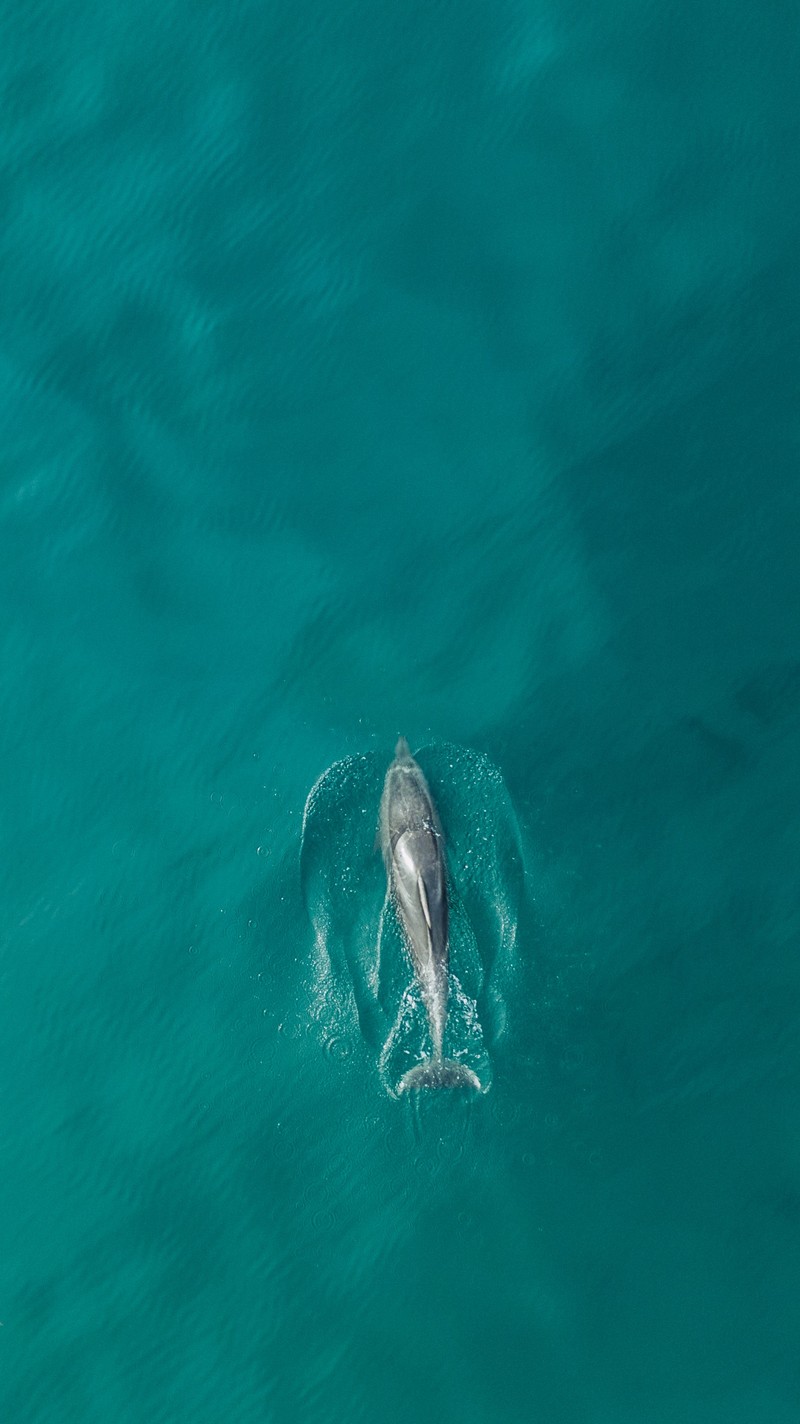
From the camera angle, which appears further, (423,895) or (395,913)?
(395,913)

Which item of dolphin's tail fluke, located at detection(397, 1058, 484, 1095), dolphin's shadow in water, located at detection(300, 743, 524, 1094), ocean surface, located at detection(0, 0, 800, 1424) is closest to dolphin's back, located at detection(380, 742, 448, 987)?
dolphin's shadow in water, located at detection(300, 743, 524, 1094)

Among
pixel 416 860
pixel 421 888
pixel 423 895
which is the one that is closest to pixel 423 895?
pixel 423 895

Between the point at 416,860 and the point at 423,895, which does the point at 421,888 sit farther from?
the point at 416,860

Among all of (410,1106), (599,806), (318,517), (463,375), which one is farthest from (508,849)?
(463,375)

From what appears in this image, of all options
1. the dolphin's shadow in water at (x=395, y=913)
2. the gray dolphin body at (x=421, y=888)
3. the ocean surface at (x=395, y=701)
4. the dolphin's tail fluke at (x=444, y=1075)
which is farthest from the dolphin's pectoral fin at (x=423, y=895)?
the dolphin's tail fluke at (x=444, y=1075)

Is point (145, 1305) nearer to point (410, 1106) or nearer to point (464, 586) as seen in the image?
point (410, 1106)

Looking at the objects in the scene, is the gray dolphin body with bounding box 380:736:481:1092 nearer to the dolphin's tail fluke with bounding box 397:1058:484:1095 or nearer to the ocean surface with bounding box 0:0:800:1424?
the dolphin's tail fluke with bounding box 397:1058:484:1095
